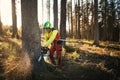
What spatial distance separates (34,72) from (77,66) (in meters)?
2.71

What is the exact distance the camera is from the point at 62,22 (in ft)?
60.3

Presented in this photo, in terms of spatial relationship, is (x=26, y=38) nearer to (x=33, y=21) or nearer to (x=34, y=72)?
(x=33, y=21)

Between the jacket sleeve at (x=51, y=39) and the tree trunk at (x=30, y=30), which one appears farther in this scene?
the jacket sleeve at (x=51, y=39)

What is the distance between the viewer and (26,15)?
802 cm

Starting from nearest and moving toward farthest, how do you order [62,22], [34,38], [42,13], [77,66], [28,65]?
[28,65] < [34,38] < [77,66] < [62,22] < [42,13]

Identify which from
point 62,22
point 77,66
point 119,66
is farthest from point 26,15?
point 62,22

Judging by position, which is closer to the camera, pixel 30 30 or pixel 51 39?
pixel 30 30

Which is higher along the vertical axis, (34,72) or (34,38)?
(34,38)

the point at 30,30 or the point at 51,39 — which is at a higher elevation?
the point at 30,30

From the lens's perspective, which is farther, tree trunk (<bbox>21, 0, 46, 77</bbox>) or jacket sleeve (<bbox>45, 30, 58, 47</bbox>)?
jacket sleeve (<bbox>45, 30, 58, 47</bbox>)

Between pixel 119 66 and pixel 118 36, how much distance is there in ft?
144

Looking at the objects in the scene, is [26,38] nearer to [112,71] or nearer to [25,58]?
[25,58]

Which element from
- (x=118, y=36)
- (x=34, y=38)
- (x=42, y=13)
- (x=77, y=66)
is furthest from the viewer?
(x=42, y=13)

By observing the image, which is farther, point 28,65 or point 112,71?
point 112,71
